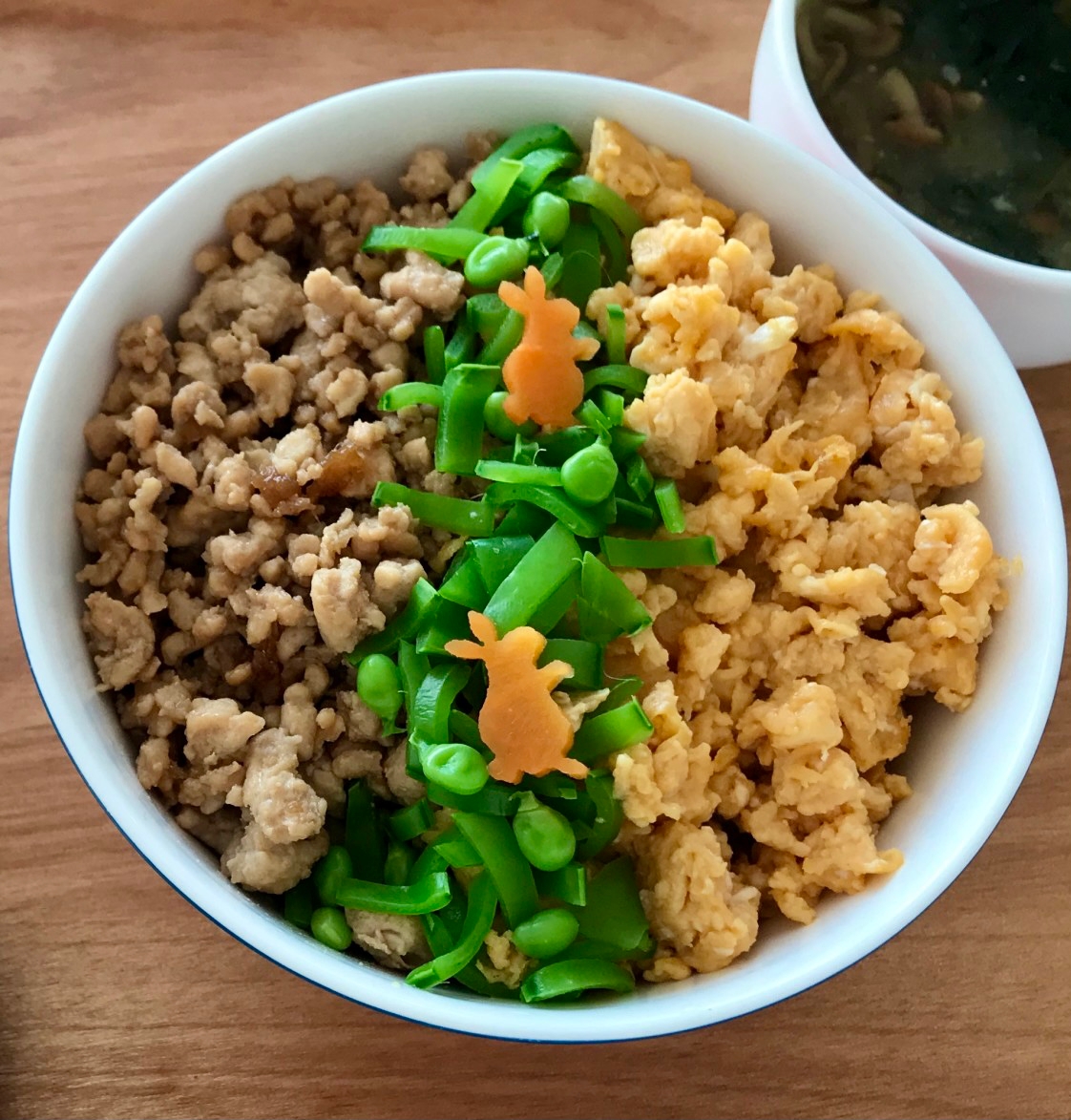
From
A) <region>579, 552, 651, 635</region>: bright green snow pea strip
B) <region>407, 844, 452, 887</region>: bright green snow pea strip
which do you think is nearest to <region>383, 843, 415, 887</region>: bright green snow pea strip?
<region>407, 844, 452, 887</region>: bright green snow pea strip

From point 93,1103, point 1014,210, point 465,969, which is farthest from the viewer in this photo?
point 1014,210

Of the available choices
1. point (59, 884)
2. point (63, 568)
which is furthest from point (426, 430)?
point (59, 884)

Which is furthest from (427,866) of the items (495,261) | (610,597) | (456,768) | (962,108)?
(962,108)

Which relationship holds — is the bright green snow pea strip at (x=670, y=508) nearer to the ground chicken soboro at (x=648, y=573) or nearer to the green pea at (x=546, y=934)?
the ground chicken soboro at (x=648, y=573)

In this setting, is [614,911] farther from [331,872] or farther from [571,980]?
[331,872]

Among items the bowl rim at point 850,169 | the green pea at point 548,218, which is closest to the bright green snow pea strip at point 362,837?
the green pea at point 548,218

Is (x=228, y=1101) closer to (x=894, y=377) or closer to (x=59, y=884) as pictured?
(x=59, y=884)
